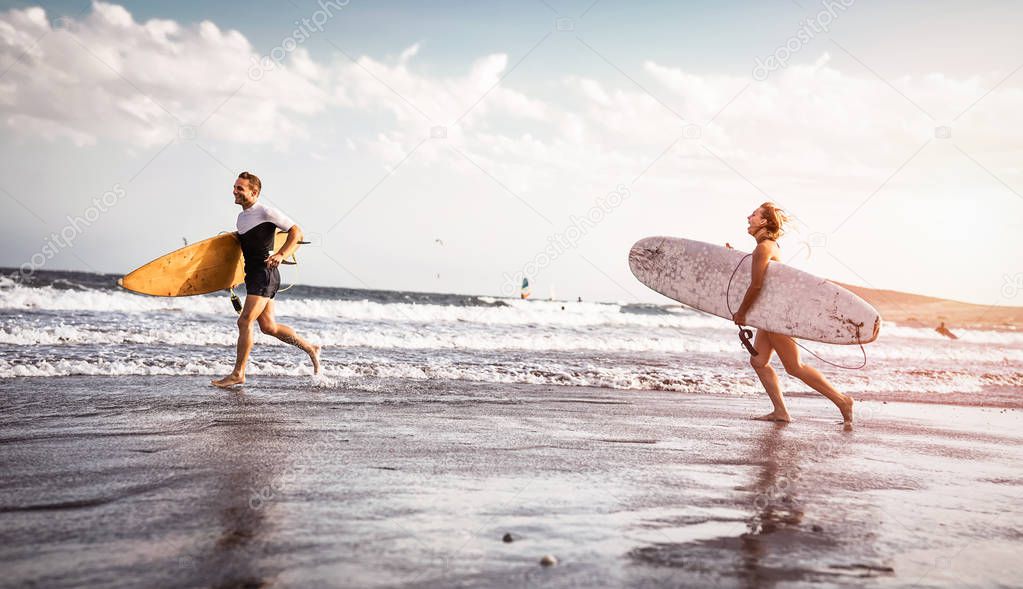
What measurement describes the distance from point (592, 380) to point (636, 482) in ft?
19.1

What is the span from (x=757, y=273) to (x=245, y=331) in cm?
474

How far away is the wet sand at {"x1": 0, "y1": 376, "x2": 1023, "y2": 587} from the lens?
2.24m

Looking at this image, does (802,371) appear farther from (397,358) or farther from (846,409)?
(397,358)

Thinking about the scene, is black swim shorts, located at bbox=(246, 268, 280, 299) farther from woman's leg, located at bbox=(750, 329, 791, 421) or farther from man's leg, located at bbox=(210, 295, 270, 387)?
woman's leg, located at bbox=(750, 329, 791, 421)

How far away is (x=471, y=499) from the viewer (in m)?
3.11

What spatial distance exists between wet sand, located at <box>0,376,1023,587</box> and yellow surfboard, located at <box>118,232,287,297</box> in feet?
5.61

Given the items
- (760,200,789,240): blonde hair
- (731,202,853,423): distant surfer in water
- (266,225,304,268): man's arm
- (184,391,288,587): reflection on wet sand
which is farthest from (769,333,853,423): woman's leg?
(266,225,304,268): man's arm

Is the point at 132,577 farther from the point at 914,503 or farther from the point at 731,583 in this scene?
the point at 914,503

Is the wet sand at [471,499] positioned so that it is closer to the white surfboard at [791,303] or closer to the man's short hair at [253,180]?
the white surfboard at [791,303]

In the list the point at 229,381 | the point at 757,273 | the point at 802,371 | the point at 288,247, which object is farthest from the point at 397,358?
the point at 802,371

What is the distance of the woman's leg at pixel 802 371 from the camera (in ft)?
20.7

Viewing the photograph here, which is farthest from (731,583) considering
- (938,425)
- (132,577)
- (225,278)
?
(225,278)

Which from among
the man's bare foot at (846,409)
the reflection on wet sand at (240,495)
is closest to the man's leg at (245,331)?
the reflection on wet sand at (240,495)

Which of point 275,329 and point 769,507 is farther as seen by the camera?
point 275,329
